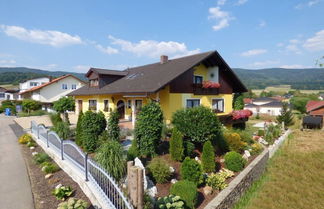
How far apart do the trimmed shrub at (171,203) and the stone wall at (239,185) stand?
1002mm

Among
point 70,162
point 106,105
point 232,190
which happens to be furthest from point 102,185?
point 106,105

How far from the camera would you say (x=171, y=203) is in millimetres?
5938

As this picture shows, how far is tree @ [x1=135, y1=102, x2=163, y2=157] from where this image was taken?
883cm

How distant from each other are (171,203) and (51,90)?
129ft

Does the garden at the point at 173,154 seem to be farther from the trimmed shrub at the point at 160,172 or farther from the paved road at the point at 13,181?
the paved road at the point at 13,181

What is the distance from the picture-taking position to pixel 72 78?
40781 mm

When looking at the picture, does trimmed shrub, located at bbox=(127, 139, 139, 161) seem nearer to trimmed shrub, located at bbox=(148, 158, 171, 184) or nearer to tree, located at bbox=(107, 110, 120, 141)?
trimmed shrub, located at bbox=(148, 158, 171, 184)

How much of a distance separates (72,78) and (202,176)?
3991 cm

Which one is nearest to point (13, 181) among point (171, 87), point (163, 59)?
point (171, 87)

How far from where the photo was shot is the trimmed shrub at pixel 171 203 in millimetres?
5679

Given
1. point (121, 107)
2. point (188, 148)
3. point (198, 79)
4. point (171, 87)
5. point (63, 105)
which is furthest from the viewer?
point (63, 105)

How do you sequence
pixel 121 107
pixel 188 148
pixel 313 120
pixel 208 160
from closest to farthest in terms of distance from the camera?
pixel 208 160 → pixel 188 148 → pixel 121 107 → pixel 313 120

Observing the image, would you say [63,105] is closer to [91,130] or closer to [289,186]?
[91,130]

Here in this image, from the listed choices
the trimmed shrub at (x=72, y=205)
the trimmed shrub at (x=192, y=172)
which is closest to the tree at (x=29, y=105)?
the trimmed shrub at (x=72, y=205)
